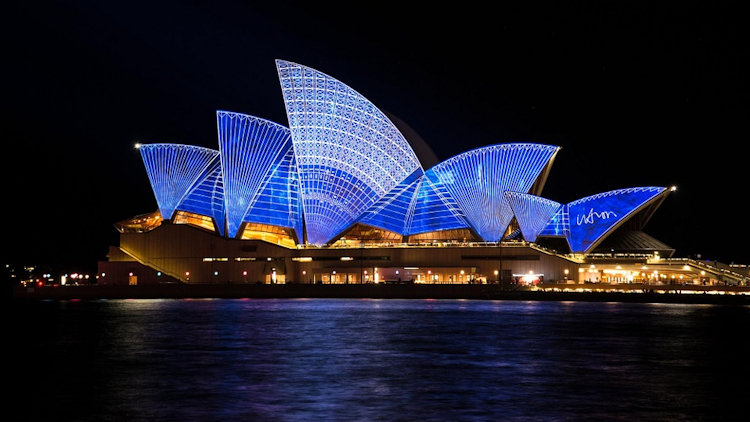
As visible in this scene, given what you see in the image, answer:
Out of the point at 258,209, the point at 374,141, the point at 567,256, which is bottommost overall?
the point at 567,256

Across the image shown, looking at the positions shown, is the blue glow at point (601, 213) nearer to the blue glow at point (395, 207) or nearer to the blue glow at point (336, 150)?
the blue glow at point (395, 207)

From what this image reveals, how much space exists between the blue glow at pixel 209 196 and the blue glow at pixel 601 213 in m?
43.1

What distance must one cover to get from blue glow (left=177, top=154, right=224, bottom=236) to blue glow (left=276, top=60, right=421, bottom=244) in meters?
12.1

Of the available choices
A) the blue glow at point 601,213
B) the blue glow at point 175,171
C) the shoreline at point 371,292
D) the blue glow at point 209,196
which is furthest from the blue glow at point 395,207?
the blue glow at point 175,171

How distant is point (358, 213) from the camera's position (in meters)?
102

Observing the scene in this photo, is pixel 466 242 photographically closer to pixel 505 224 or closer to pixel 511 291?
pixel 505 224

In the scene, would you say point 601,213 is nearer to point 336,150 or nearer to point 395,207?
point 395,207

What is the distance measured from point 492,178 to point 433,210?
860cm

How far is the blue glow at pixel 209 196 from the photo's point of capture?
106000mm

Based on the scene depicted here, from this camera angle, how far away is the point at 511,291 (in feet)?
301

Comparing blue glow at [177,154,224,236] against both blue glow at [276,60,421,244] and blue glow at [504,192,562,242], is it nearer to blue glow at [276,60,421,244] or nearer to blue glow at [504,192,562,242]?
blue glow at [276,60,421,244]

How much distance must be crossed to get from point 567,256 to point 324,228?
95.1 feet

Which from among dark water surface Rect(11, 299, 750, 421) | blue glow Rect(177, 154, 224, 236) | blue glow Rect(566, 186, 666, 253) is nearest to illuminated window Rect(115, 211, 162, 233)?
blue glow Rect(177, 154, 224, 236)

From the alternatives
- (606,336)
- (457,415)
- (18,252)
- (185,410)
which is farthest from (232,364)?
(18,252)
